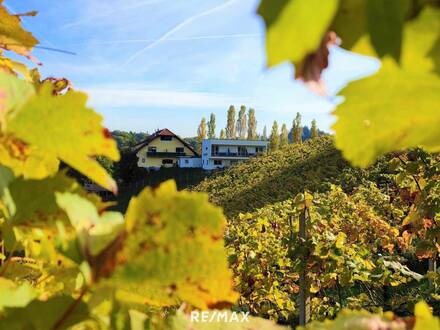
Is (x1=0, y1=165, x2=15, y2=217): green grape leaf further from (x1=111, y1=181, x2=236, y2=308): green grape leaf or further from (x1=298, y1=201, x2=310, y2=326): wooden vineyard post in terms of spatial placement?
(x1=298, y1=201, x2=310, y2=326): wooden vineyard post

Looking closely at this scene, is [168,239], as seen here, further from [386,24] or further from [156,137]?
[156,137]

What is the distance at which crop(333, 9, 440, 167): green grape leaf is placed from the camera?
0.36 m

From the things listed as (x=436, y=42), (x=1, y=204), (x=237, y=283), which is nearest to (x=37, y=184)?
(x=1, y=204)

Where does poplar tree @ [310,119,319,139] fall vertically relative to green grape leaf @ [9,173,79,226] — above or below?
above

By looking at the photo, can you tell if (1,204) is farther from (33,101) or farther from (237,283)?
(237,283)

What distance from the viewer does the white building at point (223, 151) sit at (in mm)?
43625

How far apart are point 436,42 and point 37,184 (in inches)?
16.4

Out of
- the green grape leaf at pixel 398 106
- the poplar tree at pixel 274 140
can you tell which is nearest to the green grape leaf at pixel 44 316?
the green grape leaf at pixel 398 106

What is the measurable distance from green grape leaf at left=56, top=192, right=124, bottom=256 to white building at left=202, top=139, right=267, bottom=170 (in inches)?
1682

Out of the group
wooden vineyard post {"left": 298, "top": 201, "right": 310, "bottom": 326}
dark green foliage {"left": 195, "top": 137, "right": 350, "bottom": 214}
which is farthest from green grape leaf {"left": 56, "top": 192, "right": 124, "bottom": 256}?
dark green foliage {"left": 195, "top": 137, "right": 350, "bottom": 214}

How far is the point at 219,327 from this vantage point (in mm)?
632

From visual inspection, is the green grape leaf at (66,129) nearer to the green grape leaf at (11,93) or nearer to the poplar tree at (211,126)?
the green grape leaf at (11,93)

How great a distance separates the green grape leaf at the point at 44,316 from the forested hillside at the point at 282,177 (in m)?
16.5

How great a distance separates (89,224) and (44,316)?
95 millimetres
